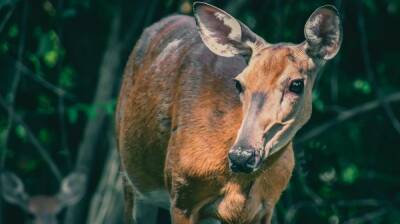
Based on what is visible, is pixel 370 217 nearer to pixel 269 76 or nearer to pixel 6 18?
pixel 6 18

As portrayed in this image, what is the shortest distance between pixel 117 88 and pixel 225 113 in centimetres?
368

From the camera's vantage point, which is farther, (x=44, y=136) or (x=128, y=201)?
(x=44, y=136)

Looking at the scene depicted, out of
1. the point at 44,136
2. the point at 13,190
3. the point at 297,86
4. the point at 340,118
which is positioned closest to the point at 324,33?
the point at 297,86

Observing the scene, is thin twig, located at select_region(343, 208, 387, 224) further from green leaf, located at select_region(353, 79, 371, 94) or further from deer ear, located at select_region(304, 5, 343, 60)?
deer ear, located at select_region(304, 5, 343, 60)

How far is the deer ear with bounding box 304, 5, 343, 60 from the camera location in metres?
6.28

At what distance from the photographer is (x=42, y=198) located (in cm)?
1043

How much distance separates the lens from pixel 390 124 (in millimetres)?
9930

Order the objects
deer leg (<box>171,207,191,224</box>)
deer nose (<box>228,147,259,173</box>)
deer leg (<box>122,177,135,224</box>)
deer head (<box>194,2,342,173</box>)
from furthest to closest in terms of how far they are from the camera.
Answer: deer leg (<box>122,177,135,224</box>) → deer leg (<box>171,207,191,224</box>) → deer head (<box>194,2,342,173</box>) → deer nose (<box>228,147,259,173</box>)

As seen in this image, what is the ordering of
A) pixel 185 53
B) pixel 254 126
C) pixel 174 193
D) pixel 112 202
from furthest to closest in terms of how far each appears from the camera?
pixel 112 202 → pixel 185 53 → pixel 174 193 → pixel 254 126

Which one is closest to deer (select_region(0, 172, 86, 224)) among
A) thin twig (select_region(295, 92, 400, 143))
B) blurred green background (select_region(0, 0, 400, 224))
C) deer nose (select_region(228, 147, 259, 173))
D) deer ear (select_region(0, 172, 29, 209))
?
deer ear (select_region(0, 172, 29, 209))

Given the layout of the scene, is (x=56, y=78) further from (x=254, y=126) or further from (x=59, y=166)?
(x=254, y=126)

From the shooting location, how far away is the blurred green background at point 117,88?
9.68 m

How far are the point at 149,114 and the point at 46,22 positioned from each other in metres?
3.05

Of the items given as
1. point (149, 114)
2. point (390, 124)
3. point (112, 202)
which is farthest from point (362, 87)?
point (149, 114)
